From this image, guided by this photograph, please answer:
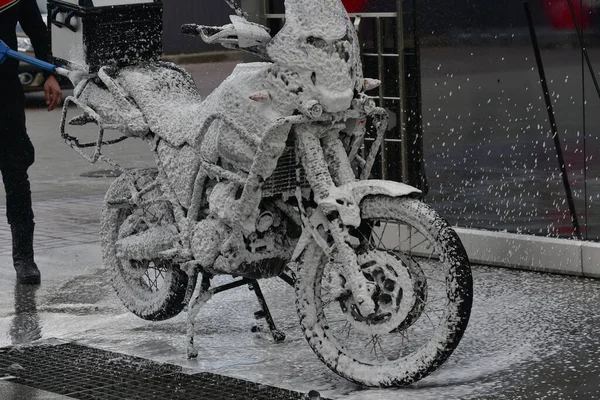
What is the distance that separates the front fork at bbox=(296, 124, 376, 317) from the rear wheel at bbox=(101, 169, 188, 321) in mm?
1139

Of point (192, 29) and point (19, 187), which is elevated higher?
point (192, 29)

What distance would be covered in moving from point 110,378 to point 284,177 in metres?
1.21

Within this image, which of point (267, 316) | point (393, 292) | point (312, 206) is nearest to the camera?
point (393, 292)

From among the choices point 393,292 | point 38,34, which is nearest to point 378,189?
point 393,292

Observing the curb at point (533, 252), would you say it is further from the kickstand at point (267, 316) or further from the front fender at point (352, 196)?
the front fender at point (352, 196)

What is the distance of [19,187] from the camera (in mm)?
8344

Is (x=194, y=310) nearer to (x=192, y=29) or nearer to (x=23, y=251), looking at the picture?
(x=192, y=29)

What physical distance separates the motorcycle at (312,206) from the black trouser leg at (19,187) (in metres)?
1.75

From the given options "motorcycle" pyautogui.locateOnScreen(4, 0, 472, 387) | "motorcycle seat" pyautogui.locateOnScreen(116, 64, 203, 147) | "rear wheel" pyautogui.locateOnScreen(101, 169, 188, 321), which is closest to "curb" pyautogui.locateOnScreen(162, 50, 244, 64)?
"rear wheel" pyautogui.locateOnScreen(101, 169, 188, 321)

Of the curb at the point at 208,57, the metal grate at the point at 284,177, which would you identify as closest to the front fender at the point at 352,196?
the metal grate at the point at 284,177

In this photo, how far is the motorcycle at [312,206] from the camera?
5.58 metres

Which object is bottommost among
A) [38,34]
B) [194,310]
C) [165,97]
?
[194,310]

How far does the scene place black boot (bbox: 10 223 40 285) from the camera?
27.2 feet

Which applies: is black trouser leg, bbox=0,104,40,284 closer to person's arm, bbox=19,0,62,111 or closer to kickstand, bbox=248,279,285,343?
person's arm, bbox=19,0,62,111
